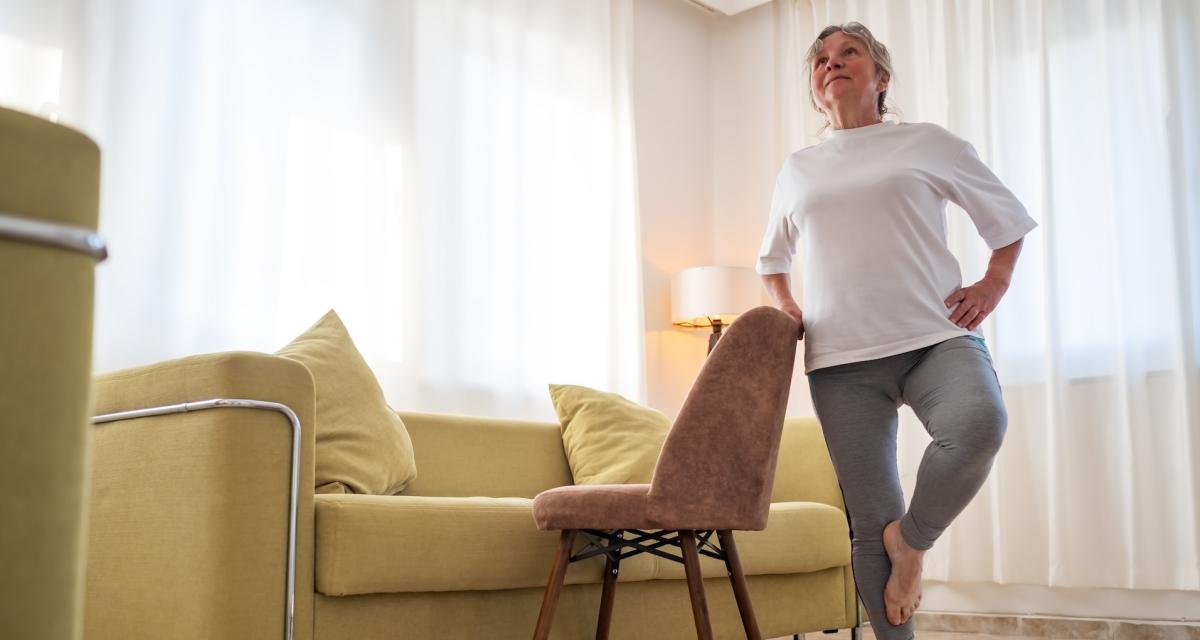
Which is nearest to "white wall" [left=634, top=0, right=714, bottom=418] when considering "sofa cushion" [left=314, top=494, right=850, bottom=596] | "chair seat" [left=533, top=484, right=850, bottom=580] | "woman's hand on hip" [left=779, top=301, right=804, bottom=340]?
"chair seat" [left=533, top=484, right=850, bottom=580]

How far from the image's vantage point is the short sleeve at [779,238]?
2.15 meters

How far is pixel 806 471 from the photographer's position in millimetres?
3367

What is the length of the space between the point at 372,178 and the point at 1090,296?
8.87 feet

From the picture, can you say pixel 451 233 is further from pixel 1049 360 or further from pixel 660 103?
pixel 1049 360

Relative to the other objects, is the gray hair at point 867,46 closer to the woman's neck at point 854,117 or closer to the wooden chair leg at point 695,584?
the woman's neck at point 854,117

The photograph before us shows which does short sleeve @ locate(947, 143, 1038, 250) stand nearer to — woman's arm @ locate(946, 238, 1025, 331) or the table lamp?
woman's arm @ locate(946, 238, 1025, 331)

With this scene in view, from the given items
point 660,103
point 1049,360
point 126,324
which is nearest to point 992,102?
point 1049,360

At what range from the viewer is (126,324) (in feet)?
9.36

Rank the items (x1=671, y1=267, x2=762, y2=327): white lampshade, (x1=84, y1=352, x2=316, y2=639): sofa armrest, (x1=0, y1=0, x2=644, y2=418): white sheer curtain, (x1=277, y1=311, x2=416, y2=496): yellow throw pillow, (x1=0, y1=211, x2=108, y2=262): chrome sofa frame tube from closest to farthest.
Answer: (x1=0, y1=211, x2=108, y2=262): chrome sofa frame tube
(x1=84, y1=352, x2=316, y2=639): sofa armrest
(x1=277, y1=311, x2=416, y2=496): yellow throw pillow
(x1=0, y1=0, x2=644, y2=418): white sheer curtain
(x1=671, y1=267, x2=762, y2=327): white lampshade

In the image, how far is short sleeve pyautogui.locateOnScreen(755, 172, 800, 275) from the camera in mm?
2146

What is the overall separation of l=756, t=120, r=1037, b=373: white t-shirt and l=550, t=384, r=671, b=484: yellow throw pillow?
1.28 meters

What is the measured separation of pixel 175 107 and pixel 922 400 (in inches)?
93.2

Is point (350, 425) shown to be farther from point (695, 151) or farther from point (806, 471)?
point (695, 151)

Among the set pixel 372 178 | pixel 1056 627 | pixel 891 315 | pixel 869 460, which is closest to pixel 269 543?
pixel 869 460
